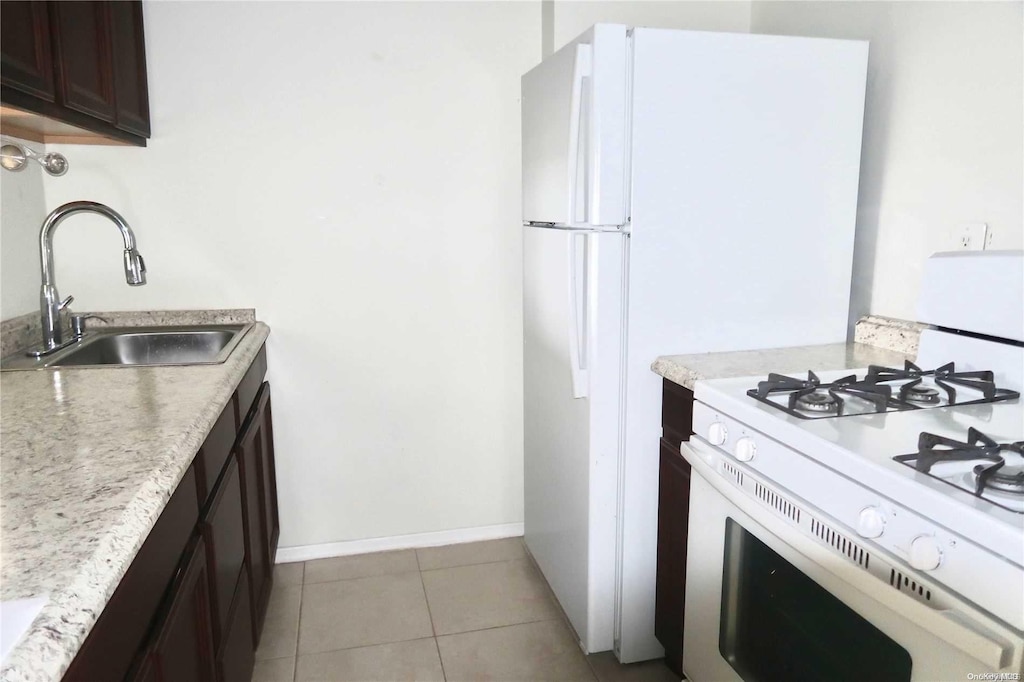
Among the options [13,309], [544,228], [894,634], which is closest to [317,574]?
[13,309]

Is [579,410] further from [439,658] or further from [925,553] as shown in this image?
[925,553]

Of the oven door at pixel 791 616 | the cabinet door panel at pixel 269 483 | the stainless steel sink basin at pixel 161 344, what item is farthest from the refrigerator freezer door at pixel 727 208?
the stainless steel sink basin at pixel 161 344

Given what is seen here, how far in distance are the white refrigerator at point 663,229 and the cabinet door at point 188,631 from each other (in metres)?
1.00

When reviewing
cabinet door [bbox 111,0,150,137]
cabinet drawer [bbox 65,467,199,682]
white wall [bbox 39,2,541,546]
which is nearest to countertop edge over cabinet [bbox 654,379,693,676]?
white wall [bbox 39,2,541,546]

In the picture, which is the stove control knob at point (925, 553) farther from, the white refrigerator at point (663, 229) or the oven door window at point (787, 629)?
the white refrigerator at point (663, 229)

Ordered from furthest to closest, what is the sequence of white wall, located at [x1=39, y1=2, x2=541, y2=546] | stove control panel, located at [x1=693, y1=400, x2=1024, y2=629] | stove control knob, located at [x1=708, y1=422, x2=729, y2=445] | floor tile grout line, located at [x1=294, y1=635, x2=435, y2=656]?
white wall, located at [x1=39, y1=2, x2=541, y2=546], floor tile grout line, located at [x1=294, y1=635, x2=435, y2=656], stove control knob, located at [x1=708, y1=422, x2=729, y2=445], stove control panel, located at [x1=693, y1=400, x2=1024, y2=629]

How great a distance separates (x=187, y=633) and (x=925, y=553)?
1.20 meters

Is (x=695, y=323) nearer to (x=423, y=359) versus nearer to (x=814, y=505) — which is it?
(x=814, y=505)

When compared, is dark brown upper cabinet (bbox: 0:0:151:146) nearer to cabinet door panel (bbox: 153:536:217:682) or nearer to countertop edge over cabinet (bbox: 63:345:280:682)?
countertop edge over cabinet (bbox: 63:345:280:682)

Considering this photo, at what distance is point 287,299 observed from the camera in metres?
2.62

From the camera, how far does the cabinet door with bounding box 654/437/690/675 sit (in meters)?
1.84

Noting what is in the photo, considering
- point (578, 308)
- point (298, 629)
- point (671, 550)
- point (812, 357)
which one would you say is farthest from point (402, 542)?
point (812, 357)

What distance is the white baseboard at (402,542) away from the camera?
9.17 feet

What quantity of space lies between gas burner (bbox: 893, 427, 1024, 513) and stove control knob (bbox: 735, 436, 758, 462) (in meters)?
0.31
